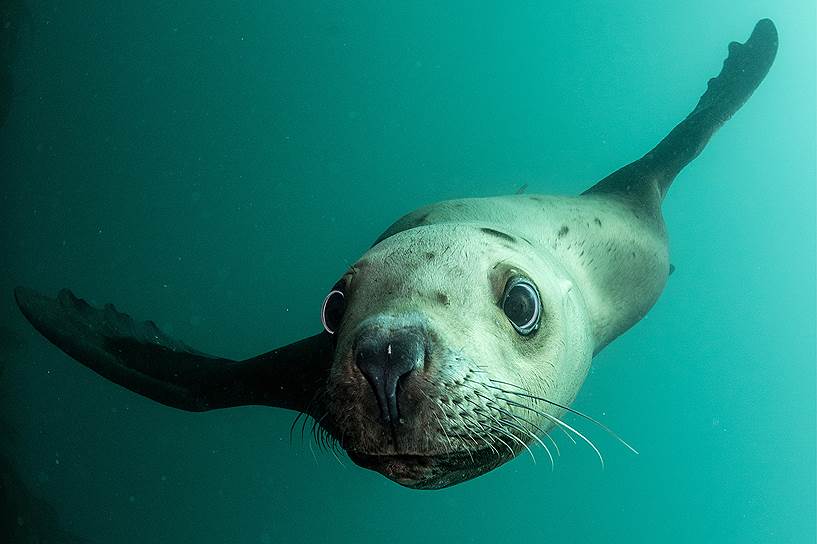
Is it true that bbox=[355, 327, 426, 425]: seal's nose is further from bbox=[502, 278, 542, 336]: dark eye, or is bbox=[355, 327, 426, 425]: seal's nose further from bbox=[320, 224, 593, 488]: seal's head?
bbox=[502, 278, 542, 336]: dark eye

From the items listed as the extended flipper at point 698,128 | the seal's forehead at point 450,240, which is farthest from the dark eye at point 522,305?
the extended flipper at point 698,128

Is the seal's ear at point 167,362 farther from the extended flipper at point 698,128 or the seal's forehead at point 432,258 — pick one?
the extended flipper at point 698,128

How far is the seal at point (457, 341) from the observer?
1.50m

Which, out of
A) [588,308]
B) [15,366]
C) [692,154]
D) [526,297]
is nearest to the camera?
[526,297]

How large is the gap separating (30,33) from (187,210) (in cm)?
499

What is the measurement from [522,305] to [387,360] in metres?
0.55

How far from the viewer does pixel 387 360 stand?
4.79 ft

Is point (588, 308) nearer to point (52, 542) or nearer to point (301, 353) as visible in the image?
point (301, 353)

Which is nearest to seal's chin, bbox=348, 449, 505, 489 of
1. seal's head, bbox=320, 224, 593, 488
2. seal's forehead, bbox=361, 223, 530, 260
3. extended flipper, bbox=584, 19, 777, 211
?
seal's head, bbox=320, 224, 593, 488

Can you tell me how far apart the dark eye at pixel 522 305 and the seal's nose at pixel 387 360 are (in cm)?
41

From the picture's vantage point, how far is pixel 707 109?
15.1 ft

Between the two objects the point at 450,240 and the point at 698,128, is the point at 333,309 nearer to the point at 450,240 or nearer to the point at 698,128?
the point at 450,240

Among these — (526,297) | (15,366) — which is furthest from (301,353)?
(15,366)

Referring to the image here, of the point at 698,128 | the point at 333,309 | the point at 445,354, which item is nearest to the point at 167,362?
the point at 333,309
